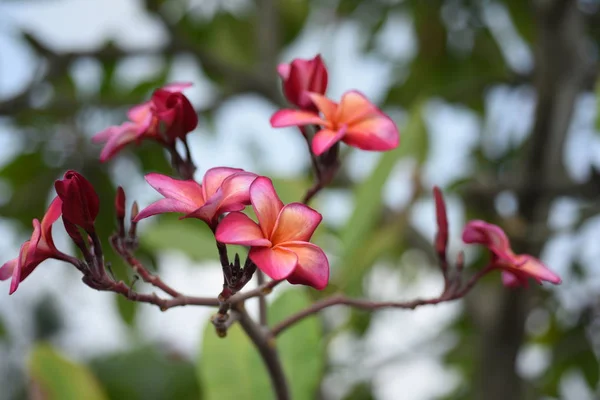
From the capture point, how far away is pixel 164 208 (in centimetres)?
31

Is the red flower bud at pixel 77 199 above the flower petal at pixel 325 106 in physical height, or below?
below

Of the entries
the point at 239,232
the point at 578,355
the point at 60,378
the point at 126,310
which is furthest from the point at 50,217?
the point at 578,355

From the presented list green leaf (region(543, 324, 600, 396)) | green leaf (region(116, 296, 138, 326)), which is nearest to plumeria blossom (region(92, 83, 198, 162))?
green leaf (region(116, 296, 138, 326))

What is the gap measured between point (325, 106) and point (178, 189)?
0.42ft

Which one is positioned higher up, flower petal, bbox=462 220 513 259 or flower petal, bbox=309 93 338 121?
flower petal, bbox=309 93 338 121

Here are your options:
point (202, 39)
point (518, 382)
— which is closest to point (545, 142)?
point (518, 382)

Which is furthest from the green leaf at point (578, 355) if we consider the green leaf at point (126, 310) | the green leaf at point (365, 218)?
the green leaf at point (126, 310)

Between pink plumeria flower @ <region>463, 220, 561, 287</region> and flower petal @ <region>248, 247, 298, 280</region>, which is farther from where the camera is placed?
pink plumeria flower @ <region>463, 220, 561, 287</region>

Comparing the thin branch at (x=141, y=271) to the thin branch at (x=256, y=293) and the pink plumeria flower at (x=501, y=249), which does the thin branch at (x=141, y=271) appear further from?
the pink plumeria flower at (x=501, y=249)

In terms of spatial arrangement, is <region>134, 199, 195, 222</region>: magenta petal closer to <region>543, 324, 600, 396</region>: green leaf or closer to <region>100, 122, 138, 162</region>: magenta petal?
<region>100, 122, 138, 162</region>: magenta petal

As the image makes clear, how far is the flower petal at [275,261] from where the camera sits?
11.5 inches

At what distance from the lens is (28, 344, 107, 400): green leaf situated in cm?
68

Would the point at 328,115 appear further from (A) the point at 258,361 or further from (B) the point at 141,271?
(A) the point at 258,361

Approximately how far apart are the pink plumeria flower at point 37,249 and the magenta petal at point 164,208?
66mm
